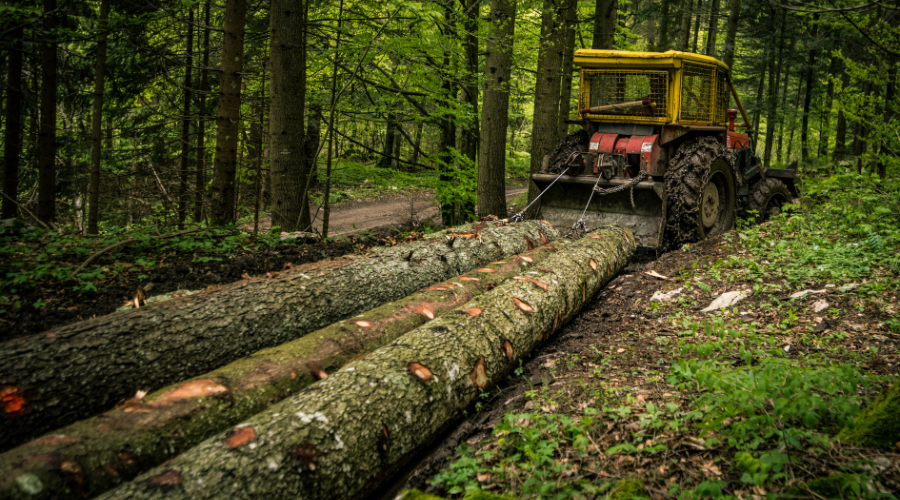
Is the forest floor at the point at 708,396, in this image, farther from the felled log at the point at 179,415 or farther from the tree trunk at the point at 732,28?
the tree trunk at the point at 732,28

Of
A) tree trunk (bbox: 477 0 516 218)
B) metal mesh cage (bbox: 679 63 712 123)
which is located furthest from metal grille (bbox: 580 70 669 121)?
tree trunk (bbox: 477 0 516 218)

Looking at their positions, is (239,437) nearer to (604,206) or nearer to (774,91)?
(604,206)

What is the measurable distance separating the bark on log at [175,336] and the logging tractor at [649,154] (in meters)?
3.43

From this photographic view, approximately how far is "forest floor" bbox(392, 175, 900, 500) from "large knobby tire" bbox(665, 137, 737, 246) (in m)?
1.73

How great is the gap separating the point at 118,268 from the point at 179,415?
385cm

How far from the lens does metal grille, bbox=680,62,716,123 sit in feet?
24.0

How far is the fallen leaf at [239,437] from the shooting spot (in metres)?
2.12

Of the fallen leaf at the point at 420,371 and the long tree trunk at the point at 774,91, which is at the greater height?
the long tree trunk at the point at 774,91

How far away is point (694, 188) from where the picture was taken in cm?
674

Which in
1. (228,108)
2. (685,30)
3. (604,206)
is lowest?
(604,206)

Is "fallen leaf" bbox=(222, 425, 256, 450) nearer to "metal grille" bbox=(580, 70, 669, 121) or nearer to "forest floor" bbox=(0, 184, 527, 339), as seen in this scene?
"forest floor" bbox=(0, 184, 527, 339)

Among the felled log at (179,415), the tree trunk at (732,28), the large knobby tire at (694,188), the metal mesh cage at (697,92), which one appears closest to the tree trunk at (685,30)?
the tree trunk at (732,28)

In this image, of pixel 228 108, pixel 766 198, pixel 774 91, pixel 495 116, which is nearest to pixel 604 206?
pixel 495 116

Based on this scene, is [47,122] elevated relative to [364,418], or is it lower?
elevated
